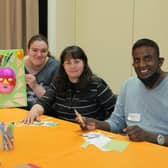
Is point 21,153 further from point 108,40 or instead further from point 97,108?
point 108,40

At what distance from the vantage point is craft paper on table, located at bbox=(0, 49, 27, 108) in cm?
253

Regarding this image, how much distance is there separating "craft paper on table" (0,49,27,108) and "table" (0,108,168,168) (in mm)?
407

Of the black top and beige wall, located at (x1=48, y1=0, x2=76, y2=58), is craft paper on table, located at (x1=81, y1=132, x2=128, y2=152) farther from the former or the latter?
beige wall, located at (x1=48, y1=0, x2=76, y2=58)

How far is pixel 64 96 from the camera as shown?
2848mm

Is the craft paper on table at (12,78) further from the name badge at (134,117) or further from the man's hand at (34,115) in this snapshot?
the name badge at (134,117)

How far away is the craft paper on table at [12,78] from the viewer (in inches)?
99.4

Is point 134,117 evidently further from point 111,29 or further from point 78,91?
point 111,29

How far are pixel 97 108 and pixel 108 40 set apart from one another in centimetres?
170

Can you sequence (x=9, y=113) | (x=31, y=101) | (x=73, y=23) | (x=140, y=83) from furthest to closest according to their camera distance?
(x=73, y=23), (x=31, y=101), (x=9, y=113), (x=140, y=83)

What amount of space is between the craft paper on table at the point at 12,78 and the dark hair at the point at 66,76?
35cm

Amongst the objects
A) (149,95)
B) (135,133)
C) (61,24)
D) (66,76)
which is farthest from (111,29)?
(135,133)

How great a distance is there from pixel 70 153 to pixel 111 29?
269 centimetres

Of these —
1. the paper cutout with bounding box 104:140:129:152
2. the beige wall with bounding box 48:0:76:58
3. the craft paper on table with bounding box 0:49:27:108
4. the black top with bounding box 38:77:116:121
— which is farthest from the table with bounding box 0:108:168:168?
the beige wall with bounding box 48:0:76:58

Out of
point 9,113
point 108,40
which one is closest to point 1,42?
point 108,40
